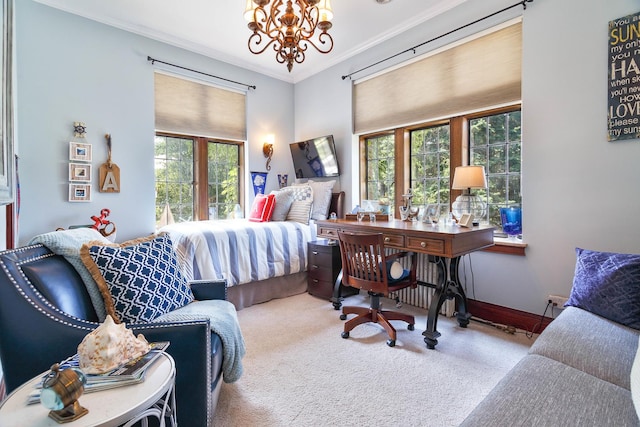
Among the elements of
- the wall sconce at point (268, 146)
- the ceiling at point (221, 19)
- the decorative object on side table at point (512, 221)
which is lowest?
the decorative object on side table at point (512, 221)

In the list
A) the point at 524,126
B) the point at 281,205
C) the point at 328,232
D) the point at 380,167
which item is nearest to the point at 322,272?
the point at 328,232

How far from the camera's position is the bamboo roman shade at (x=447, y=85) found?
8.63 feet

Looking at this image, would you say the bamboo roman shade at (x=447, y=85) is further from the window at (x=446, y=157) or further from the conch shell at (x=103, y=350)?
the conch shell at (x=103, y=350)

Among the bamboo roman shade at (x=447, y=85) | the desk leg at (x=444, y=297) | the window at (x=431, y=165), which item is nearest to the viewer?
the desk leg at (x=444, y=297)

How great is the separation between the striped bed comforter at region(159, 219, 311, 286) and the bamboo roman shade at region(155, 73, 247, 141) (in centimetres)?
136

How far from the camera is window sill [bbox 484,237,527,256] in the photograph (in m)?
2.53

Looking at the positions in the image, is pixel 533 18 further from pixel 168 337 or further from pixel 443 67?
pixel 168 337

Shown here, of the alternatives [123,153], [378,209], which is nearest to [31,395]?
[378,209]

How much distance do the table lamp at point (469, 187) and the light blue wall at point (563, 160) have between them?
345 mm

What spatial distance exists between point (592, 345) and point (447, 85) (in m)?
2.47

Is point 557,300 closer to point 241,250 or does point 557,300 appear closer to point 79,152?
point 241,250

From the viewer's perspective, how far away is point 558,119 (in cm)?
234

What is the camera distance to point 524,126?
2.52 m

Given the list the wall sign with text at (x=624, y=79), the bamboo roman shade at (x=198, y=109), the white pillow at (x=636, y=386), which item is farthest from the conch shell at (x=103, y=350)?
the bamboo roman shade at (x=198, y=109)
